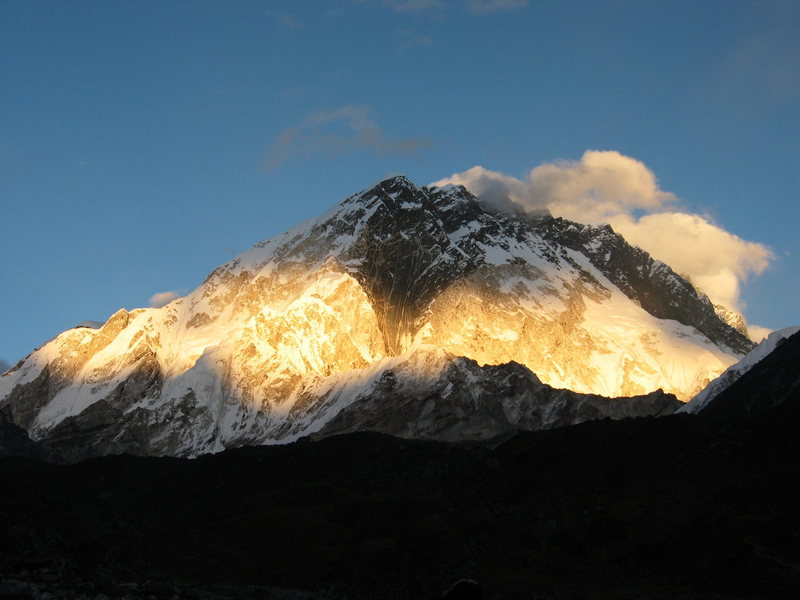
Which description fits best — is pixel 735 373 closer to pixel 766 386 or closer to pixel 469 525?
pixel 766 386

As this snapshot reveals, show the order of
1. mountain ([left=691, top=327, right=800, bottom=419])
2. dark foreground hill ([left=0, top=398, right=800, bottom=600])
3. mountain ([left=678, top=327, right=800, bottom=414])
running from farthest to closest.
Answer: mountain ([left=678, top=327, right=800, bottom=414]) → mountain ([left=691, top=327, right=800, bottom=419]) → dark foreground hill ([left=0, top=398, right=800, bottom=600])

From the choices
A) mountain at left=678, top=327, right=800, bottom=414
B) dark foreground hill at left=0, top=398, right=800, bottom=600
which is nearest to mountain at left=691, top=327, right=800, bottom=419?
dark foreground hill at left=0, top=398, right=800, bottom=600

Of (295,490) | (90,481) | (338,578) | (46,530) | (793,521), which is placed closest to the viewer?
(46,530)

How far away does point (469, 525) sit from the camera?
87.2m

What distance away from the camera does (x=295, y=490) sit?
110 metres

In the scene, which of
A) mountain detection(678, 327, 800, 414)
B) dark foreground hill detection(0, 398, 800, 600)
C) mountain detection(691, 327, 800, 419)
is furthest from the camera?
mountain detection(678, 327, 800, 414)

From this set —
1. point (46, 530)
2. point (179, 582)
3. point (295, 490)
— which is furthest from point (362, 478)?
point (46, 530)

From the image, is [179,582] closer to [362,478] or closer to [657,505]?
[657,505]

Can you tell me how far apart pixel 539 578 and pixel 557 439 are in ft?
105

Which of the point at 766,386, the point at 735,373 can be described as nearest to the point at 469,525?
the point at 766,386

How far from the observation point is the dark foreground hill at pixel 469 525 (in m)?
67.3

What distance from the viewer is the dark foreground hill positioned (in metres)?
67.3

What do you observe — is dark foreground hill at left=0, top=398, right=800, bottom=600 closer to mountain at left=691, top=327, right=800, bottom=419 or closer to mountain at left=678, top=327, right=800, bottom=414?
mountain at left=691, top=327, right=800, bottom=419

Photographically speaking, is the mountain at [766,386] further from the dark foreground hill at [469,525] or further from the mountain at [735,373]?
the mountain at [735,373]
